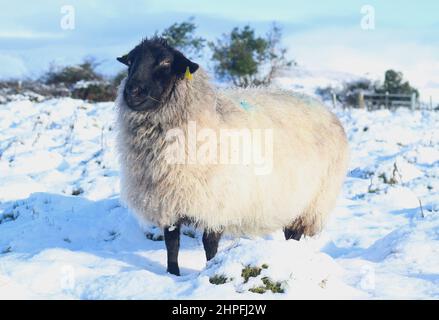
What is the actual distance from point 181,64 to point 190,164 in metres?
0.81

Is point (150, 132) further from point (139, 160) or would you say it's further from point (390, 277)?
point (390, 277)

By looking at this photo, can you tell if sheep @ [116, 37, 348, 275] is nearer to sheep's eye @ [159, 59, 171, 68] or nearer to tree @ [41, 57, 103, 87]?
sheep's eye @ [159, 59, 171, 68]

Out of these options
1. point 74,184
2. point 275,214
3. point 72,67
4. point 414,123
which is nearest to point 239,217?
point 275,214

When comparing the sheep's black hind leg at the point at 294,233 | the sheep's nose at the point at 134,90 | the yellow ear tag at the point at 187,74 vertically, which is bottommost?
the sheep's black hind leg at the point at 294,233

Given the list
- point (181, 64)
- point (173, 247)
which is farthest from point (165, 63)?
point (173, 247)

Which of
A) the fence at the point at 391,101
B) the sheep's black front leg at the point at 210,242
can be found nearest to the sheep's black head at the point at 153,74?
the sheep's black front leg at the point at 210,242

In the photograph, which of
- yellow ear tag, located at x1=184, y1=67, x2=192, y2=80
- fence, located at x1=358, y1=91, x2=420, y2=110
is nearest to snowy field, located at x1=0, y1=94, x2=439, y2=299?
yellow ear tag, located at x1=184, y1=67, x2=192, y2=80

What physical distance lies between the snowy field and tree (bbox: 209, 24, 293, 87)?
15.7m

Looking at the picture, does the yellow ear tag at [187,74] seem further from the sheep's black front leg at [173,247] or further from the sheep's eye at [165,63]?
the sheep's black front leg at [173,247]

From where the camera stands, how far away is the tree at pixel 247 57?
86.7ft

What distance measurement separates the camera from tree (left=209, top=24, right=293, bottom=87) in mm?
26438

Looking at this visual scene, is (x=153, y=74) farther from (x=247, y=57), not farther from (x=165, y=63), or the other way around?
(x=247, y=57)

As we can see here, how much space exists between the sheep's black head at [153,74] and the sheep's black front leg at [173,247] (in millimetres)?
1026
